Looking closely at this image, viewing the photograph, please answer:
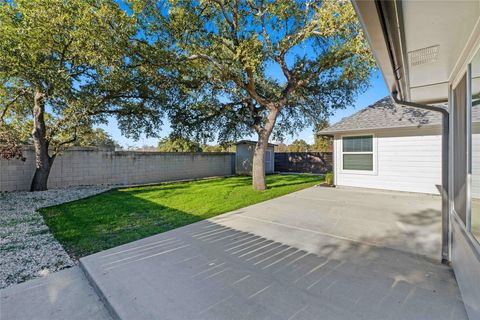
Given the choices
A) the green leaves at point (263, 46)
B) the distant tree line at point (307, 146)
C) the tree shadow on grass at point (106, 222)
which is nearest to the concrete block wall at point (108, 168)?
the tree shadow on grass at point (106, 222)

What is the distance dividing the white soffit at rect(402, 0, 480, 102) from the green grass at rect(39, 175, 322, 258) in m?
4.30

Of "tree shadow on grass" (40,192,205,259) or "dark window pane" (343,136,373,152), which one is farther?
"dark window pane" (343,136,373,152)

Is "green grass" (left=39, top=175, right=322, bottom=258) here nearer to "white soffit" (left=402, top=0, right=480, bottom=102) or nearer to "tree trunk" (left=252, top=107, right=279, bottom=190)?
"tree trunk" (left=252, top=107, right=279, bottom=190)

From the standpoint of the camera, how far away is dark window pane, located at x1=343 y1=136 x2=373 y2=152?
26.9 feet

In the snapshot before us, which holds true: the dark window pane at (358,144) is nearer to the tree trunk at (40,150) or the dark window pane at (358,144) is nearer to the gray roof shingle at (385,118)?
the gray roof shingle at (385,118)

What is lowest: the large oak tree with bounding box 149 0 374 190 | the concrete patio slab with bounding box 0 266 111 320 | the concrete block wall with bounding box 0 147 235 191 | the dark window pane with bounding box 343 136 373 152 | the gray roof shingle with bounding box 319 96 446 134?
the concrete patio slab with bounding box 0 266 111 320

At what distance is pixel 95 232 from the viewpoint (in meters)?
4.09

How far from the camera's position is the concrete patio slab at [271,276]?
6.55ft

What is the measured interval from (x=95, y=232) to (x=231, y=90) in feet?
23.2

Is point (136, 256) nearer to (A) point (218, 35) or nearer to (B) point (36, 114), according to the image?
(A) point (218, 35)

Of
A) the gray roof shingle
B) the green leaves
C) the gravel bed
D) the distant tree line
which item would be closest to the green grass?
the gravel bed

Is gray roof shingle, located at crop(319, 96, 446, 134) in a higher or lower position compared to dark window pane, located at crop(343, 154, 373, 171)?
higher

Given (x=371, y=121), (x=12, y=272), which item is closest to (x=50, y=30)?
(x=12, y=272)

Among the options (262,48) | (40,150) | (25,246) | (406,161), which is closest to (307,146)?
(406,161)
